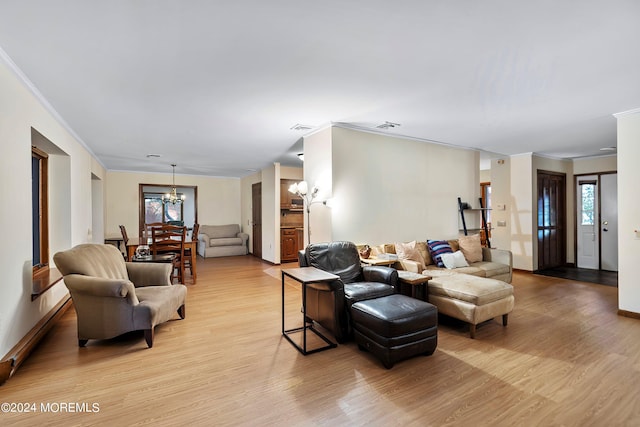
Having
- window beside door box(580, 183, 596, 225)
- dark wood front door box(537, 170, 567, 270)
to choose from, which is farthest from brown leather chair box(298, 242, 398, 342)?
window beside door box(580, 183, 596, 225)

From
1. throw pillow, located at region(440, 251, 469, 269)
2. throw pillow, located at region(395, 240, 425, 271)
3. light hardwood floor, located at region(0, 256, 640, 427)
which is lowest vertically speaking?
light hardwood floor, located at region(0, 256, 640, 427)

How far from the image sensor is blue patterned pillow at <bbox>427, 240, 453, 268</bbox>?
4605 millimetres

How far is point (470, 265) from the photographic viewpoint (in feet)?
15.4

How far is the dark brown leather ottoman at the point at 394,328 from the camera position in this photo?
248cm

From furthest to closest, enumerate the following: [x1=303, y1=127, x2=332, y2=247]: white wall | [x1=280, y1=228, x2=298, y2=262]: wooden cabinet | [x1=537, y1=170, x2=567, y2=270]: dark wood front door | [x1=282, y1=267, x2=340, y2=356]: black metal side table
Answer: [x1=280, y1=228, x2=298, y2=262]: wooden cabinet → [x1=537, y1=170, x2=567, y2=270]: dark wood front door → [x1=303, y1=127, x2=332, y2=247]: white wall → [x1=282, y1=267, x2=340, y2=356]: black metal side table

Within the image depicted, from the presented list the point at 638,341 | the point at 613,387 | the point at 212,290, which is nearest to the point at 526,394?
the point at 613,387

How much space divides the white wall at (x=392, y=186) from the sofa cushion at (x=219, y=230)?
5.26 m

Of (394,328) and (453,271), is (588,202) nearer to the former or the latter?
(453,271)

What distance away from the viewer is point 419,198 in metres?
5.21

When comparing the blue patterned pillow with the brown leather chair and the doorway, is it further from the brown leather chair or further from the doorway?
the doorway

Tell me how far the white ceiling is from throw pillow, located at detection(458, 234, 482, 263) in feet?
5.66

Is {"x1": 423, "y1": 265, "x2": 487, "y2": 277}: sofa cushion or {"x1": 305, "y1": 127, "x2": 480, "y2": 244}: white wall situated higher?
{"x1": 305, "y1": 127, "x2": 480, "y2": 244}: white wall

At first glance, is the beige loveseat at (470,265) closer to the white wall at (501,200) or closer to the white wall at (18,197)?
the white wall at (501,200)

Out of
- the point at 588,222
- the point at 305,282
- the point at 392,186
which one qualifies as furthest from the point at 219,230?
the point at 588,222
